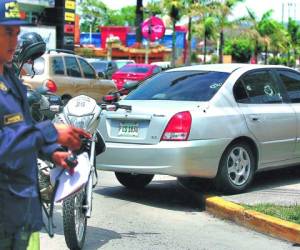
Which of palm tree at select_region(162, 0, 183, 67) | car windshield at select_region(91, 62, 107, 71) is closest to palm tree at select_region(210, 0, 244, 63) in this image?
palm tree at select_region(162, 0, 183, 67)

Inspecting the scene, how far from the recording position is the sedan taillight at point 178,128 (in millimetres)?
6773

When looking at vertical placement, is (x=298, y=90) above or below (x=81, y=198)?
above

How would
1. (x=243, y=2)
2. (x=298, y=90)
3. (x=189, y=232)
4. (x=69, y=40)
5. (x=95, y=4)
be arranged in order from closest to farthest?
(x=189, y=232), (x=298, y=90), (x=69, y=40), (x=243, y=2), (x=95, y=4)

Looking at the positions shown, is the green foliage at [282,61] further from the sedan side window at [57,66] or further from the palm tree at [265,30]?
the sedan side window at [57,66]

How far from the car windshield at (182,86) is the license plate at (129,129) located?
0.61 metres

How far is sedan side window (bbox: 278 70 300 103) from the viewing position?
8.30 meters

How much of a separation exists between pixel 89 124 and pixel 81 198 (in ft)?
2.03

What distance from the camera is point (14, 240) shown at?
2.70 m

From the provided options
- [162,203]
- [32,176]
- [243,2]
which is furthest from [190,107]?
[243,2]

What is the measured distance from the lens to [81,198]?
16.8 feet

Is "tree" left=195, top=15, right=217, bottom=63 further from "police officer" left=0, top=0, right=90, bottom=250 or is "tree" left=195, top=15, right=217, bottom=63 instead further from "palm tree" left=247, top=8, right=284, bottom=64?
"police officer" left=0, top=0, right=90, bottom=250

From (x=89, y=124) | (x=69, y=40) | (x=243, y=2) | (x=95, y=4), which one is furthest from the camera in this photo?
(x=95, y=4)

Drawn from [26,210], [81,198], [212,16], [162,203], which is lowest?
[162,203]

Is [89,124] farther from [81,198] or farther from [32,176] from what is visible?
[32,176]
